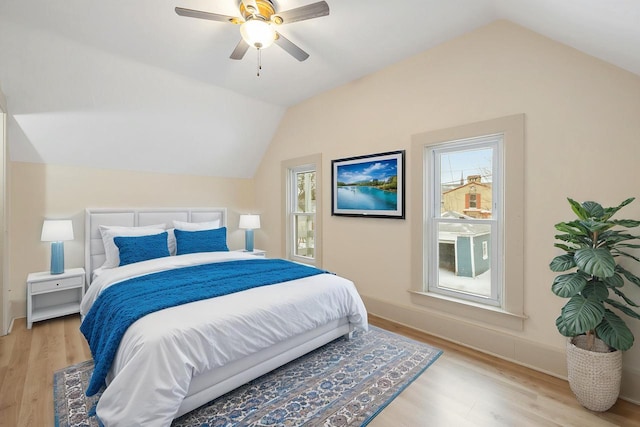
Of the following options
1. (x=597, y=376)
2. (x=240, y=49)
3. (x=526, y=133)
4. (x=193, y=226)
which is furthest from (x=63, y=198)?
(x=597, y=376)

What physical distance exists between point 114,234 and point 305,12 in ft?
10.7

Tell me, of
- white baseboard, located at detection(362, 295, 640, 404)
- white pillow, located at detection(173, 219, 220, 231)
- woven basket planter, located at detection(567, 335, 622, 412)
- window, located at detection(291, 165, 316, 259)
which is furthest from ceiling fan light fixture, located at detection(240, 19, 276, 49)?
woven basket planter, located at detection(567, 335, 622, 412)

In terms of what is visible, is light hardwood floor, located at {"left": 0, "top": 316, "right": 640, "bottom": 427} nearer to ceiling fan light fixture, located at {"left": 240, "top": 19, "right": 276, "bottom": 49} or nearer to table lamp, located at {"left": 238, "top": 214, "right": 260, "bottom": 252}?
table lamp, located at {"left": 238, "top": 214, "right": 260, "bottom": 252}

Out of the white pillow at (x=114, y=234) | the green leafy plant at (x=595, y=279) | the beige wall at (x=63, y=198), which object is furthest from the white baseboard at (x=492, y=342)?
the beige wall at (x=63, y=198)

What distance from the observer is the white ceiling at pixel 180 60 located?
A: 218 cm

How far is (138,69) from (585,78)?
403 cm

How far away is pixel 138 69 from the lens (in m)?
3.12

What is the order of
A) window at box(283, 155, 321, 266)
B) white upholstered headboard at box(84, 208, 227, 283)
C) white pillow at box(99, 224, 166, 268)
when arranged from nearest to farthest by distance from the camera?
white pillow at box(99, 224, 166, 268), white upholstered headboard at box(84, 208, 227, 283), window at box(283, 155, 321, 266)

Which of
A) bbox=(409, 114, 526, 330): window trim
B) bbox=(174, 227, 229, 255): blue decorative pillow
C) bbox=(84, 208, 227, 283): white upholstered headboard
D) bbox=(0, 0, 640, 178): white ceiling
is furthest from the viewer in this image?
bbox=(174, 227, 229, 255): blue decorative pillow

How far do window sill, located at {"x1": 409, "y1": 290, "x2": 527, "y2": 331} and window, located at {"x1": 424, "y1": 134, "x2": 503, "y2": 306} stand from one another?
94mm

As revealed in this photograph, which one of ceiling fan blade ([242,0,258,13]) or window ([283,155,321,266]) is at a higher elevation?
ceiling fan blade ([242,0,258,13])

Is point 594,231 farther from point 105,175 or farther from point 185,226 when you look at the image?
point 105,175

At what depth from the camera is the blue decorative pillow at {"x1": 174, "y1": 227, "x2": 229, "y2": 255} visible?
3777 millimetres

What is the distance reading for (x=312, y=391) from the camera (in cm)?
207
